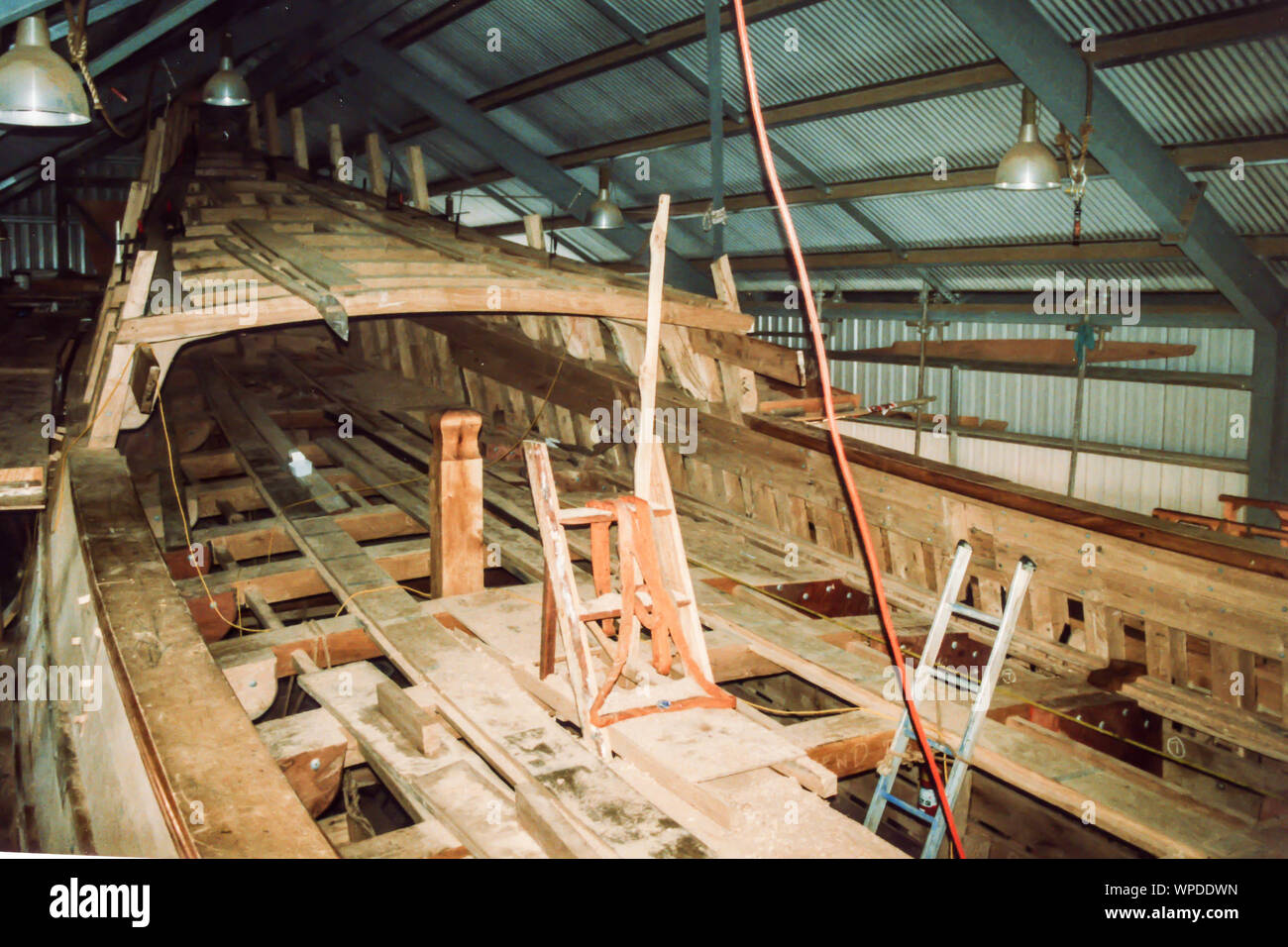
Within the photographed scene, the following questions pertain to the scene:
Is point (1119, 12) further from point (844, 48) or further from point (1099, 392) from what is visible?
point (1099, 392)

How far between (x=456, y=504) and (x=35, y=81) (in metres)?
3.39

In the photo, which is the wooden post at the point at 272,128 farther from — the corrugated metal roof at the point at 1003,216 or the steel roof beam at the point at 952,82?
the corrugated metal roof at the point at 1003,216

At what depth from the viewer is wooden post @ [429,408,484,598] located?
5035 mm

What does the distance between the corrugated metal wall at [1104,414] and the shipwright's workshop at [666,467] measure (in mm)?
78

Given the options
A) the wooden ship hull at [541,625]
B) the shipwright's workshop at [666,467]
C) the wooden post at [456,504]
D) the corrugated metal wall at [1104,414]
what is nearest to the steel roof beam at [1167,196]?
the shipwright's workshop at [666,467]

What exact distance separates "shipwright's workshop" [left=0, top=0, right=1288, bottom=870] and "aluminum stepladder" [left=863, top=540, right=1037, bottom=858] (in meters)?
0.02

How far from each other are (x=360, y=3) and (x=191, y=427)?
331 inches

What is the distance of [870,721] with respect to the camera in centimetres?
414

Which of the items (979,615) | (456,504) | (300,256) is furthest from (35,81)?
(979,615)

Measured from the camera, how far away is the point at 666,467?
7.17 m

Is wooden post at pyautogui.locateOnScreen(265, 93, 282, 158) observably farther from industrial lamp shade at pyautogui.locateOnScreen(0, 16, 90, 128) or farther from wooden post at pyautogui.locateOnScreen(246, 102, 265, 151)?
industrial lamp shade at pyautogui.locateOnScreen(0, 16, 90, 128)

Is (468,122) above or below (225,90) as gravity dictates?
above
